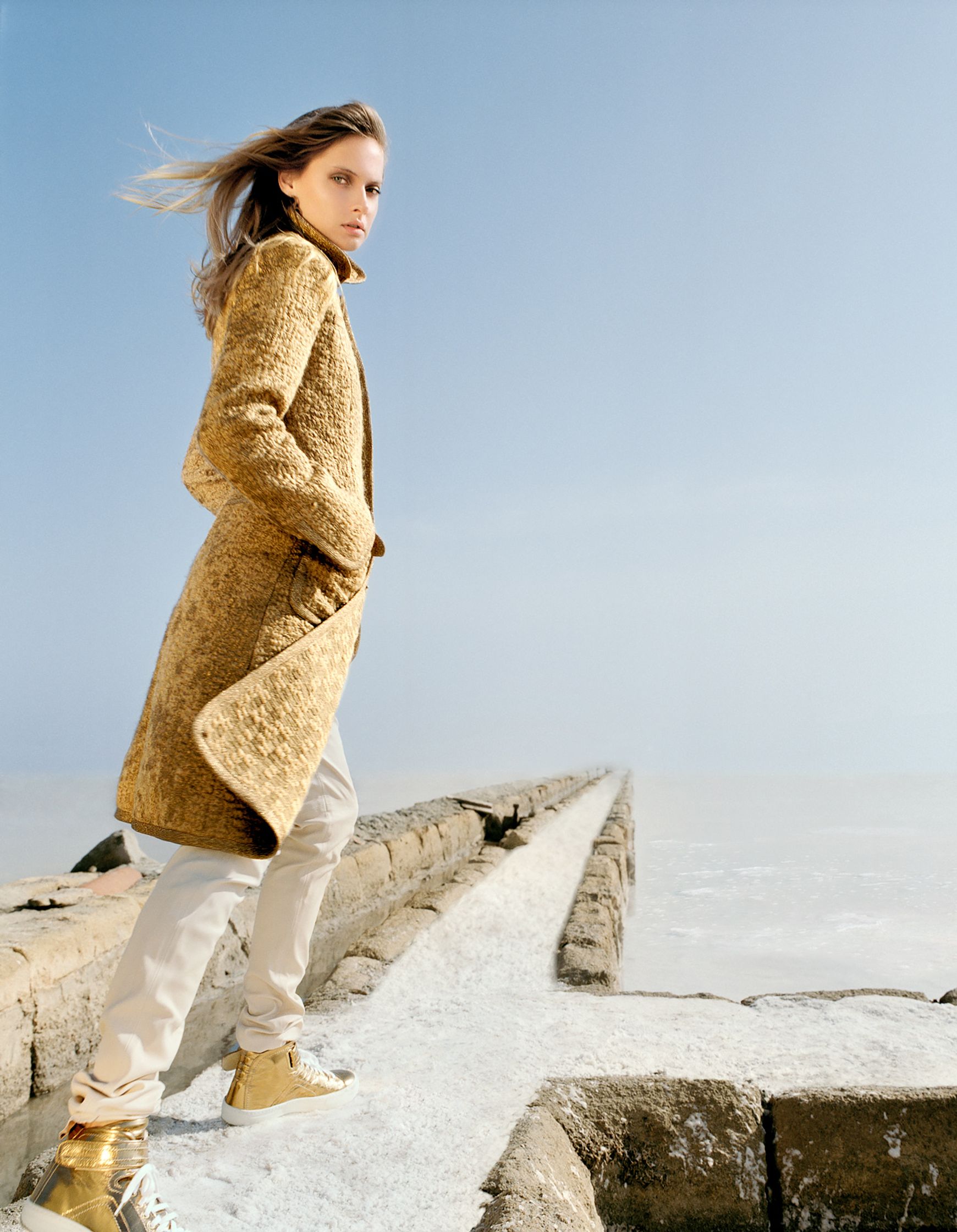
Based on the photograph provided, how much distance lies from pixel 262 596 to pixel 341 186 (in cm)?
100

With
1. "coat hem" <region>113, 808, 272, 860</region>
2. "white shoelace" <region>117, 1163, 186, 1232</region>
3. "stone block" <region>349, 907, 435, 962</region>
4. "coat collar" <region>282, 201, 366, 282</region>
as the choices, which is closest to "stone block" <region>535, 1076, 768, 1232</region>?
"white shoelace" <region>117, 1163, 186, 1232</region>

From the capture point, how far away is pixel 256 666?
5.23 ft

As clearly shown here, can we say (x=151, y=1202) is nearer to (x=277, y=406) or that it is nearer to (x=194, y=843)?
(x=194, y=843)

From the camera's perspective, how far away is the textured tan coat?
1.53 m

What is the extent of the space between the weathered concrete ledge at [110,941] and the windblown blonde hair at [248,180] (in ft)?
6.41

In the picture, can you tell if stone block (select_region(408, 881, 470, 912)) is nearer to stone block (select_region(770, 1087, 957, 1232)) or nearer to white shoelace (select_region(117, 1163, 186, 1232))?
stone block (select_region(770, 1087, 957, 1232))

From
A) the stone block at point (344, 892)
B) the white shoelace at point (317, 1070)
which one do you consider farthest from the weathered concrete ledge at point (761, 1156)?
the stone block at point (344, 892)

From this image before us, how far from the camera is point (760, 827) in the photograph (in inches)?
591

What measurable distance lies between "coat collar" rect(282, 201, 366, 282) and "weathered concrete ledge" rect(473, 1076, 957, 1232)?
6.77ft

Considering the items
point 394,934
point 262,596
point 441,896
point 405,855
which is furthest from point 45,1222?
point 405,855

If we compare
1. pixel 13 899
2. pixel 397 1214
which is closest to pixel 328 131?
pixel 397 1214

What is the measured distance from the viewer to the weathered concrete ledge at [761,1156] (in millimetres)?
1984

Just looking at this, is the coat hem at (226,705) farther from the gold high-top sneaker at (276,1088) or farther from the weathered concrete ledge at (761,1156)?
the weathered concrete ledge at (761,1156)

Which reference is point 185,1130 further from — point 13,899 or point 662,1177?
point 13,899
